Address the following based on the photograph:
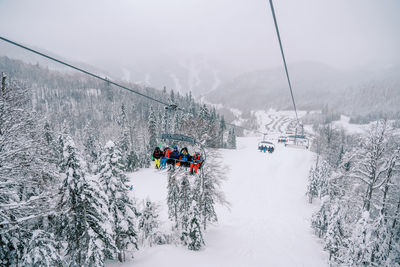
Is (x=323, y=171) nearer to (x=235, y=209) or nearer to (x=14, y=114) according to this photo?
(x=235, y=209)

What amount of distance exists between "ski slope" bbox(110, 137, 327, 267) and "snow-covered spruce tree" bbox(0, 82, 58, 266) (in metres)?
8.50

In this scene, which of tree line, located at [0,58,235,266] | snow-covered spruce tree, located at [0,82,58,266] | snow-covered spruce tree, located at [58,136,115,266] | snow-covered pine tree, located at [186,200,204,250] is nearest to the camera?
snow-covered spruce tree, located at [0,82,58,266]

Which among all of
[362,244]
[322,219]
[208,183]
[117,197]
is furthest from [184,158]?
[322,219]

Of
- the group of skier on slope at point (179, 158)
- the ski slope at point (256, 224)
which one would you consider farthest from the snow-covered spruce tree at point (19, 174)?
the ski slope at point (256, 224)

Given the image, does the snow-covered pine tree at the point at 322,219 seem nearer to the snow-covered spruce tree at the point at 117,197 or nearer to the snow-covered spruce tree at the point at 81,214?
the snow-covered spruce tree at the point at 117,197

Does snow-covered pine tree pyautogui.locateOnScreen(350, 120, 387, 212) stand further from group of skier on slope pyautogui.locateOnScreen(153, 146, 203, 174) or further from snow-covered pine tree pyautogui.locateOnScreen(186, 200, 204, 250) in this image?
group of skier on slope pyautogui.locateOnScreen(153, 146, 203, 174)

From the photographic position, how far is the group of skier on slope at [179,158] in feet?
32.8

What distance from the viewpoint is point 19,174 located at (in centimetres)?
1030

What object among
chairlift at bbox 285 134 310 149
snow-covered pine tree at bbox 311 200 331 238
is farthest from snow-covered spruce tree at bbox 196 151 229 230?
snow-covered pine tree at bbox 311 200 331 238

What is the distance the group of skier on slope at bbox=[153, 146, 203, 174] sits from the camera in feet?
32.8

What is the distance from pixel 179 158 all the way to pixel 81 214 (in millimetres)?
8090

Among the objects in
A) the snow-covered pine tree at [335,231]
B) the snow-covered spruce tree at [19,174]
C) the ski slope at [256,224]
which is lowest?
the ski slope at [256,224]

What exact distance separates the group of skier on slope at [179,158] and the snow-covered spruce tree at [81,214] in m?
5.49

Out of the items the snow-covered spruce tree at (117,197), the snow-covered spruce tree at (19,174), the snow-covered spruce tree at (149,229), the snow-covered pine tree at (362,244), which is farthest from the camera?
the snow-covered spruce tree at (149,229)
